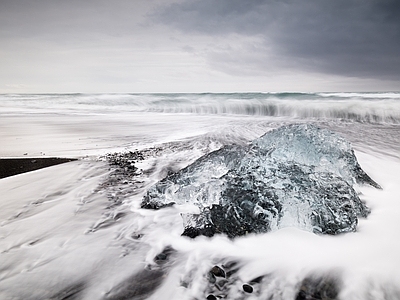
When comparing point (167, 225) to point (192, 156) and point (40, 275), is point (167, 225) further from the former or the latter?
point (192, 156)

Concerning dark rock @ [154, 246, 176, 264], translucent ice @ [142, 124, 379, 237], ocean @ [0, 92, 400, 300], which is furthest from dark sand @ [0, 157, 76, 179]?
dark rock @ [154, 246, 176, 264]

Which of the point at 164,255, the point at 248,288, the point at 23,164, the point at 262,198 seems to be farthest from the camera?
the point at 23,164

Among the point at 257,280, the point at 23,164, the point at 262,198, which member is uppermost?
the point at 262,198

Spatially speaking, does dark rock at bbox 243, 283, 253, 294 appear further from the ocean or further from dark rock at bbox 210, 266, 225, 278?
dark rock at bbox 210, 266, 225, 278

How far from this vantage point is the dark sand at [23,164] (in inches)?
153

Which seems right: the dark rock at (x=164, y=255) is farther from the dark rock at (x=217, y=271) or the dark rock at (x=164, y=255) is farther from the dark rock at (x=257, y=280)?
the dark rock at (x=257, y=280)

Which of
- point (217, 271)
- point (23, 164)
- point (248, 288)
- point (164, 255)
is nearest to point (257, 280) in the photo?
point (248, 288)

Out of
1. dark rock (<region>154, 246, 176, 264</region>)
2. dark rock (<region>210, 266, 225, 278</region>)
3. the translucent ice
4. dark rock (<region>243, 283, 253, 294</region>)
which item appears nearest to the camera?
dark rock (<region>243, 283, 253, 294</region>)

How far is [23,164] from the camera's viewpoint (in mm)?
4258

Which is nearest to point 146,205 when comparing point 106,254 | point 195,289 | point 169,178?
point 169,178

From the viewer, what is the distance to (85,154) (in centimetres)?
Result: 500

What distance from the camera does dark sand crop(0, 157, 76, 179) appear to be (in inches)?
153

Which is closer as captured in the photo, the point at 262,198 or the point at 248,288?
the point at 248,288

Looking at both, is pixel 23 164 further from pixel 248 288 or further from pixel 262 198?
pixel 248 288
